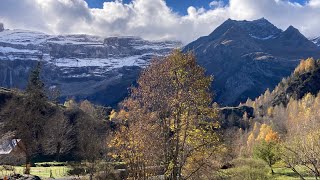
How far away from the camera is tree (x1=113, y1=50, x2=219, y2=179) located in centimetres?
3014

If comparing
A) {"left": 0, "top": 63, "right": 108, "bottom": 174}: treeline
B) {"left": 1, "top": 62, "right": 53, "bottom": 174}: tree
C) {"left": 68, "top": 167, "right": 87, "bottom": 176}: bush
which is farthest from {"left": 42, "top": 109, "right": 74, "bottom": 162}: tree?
{"left": 68, "top": 167, "right": 87, "bottom": 176}: bush

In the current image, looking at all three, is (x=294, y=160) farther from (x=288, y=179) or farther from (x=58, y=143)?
(x=58, y=143)

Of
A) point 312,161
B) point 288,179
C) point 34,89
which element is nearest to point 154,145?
point 312,161

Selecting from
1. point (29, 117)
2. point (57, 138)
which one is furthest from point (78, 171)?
point (57, 138)

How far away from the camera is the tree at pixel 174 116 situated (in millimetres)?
30141

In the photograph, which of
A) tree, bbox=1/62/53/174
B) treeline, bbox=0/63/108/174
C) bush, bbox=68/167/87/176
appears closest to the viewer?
bush, bbox=68/167/87/176

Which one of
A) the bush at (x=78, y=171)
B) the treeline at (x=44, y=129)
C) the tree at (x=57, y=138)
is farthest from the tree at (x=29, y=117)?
the bush at (x=78, y=171)

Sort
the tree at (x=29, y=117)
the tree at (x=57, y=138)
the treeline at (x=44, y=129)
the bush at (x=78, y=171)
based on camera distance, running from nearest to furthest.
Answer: the bush at (x=78, y=171) → the tree at (x=29, y=117) → the treeline at (x=44, y=129) → the tree at (x=57, y=138)

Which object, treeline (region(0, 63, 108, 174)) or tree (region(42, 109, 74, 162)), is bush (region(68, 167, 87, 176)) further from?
tree (region(42, 109, 74, 162))

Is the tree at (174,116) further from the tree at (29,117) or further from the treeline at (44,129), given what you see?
the treeline at (44,129)

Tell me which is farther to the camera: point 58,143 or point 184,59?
point 58,143

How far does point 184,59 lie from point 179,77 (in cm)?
145

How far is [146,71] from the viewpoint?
32094 millimetres

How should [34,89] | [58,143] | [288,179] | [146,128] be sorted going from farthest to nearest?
[34,89]
[58,143]
[288,179]
[146,128]
